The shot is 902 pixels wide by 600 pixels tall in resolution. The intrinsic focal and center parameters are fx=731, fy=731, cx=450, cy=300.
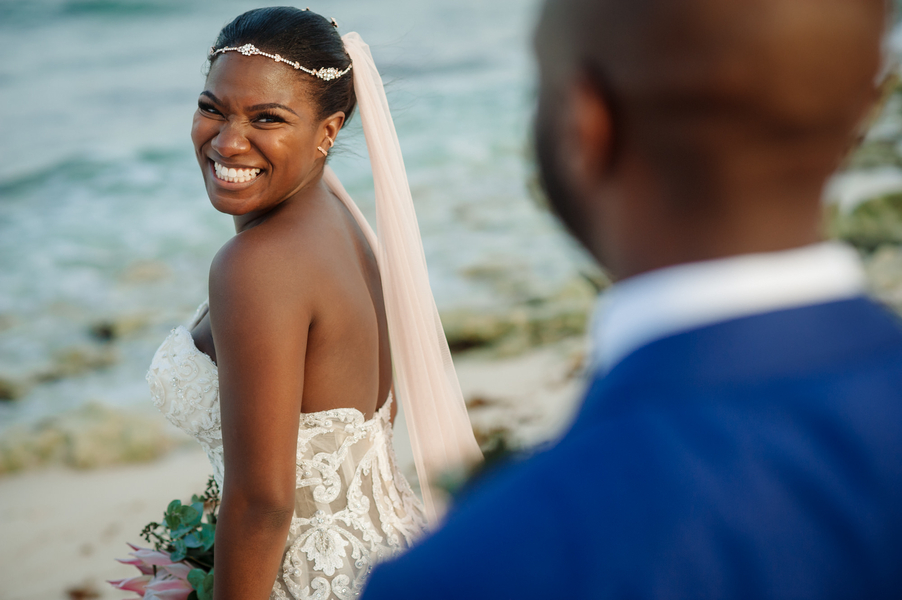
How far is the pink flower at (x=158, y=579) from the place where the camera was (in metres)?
2.04

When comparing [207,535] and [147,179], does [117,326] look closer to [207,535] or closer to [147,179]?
[147,179]

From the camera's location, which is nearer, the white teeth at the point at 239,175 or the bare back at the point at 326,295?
the bare back at the point at 326,295

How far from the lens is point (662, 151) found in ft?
2.05

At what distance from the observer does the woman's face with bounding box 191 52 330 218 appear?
1987mm

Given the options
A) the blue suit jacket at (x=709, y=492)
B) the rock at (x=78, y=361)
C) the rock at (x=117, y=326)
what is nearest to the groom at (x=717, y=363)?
the blue suit jacket at (x=709, y=492)

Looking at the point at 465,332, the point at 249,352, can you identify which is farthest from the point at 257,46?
the point at 465,332

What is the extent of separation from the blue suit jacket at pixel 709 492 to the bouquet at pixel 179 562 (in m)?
1.71

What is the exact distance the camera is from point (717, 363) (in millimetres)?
577

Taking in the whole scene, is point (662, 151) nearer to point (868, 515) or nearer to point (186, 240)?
point (868, 515)

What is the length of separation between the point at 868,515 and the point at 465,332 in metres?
7.15

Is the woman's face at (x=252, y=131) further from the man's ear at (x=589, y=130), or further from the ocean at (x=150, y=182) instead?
the ocean at (x=150, y=182)

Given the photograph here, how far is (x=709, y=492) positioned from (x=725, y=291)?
6.4 inches

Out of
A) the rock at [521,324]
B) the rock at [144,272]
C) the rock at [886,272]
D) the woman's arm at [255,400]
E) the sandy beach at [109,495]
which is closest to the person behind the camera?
the woman's arm at [255,400]

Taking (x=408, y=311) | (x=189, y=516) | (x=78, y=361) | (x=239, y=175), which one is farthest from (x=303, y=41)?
(x=78, y=361)
